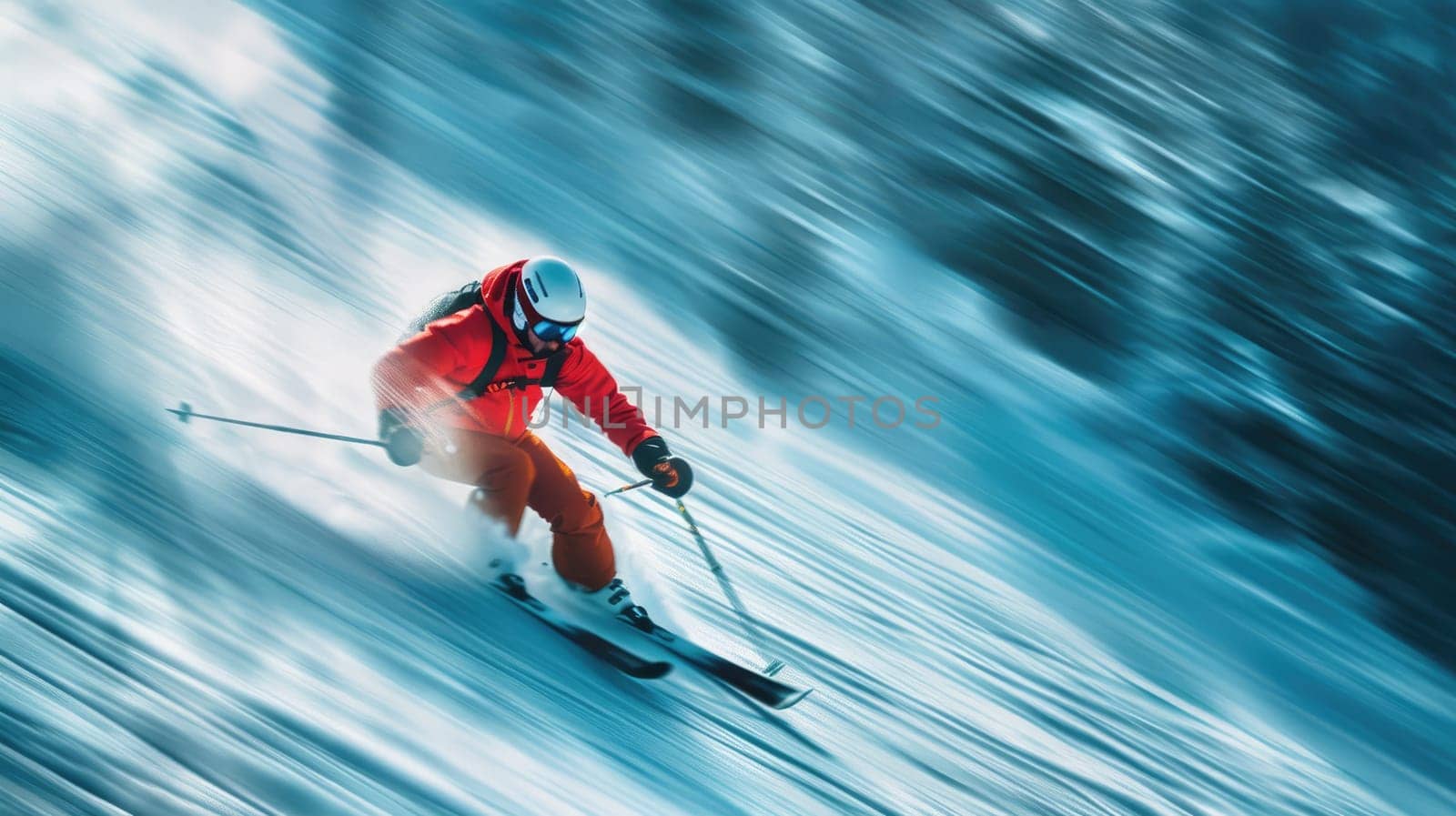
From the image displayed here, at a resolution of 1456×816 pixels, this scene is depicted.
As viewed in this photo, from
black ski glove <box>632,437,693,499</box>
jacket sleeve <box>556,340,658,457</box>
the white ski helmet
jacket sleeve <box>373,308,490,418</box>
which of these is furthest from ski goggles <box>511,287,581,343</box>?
black ski glove <box>632,437,693,499</box>

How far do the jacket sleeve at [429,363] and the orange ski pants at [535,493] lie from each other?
179 millimetres

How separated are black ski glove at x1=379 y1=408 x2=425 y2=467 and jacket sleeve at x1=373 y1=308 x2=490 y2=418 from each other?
3cm

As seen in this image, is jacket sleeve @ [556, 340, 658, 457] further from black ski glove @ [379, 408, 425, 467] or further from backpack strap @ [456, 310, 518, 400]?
black ski glove @ [379, 408, 425, 467]

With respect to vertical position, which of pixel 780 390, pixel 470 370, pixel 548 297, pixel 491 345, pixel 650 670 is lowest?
pixel 780 390

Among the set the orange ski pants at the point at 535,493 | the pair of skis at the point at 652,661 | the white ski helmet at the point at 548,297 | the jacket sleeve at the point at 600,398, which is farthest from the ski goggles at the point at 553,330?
the pair of skis at the point at 652,661

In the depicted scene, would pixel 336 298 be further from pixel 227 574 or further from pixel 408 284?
pixel 227 574

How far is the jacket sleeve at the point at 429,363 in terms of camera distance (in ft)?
13.9

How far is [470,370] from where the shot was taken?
4.34m

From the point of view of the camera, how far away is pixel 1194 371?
863 cm

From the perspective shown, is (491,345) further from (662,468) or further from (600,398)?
(662,468)

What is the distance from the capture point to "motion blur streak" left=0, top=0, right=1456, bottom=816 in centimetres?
396

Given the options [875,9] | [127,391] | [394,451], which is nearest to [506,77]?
[875,9]

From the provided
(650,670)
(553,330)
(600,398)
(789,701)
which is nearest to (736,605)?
(789,701)

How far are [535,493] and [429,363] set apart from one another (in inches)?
23.9
